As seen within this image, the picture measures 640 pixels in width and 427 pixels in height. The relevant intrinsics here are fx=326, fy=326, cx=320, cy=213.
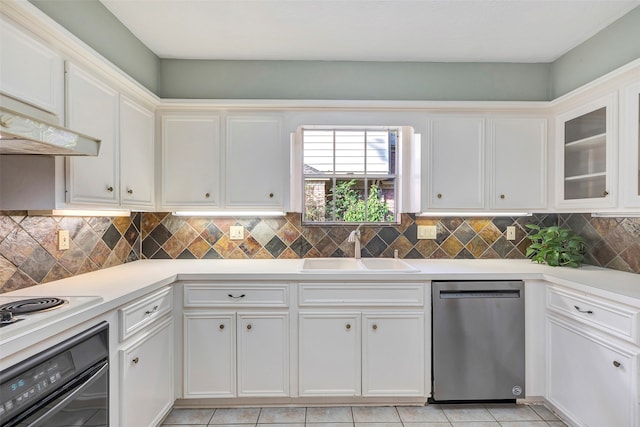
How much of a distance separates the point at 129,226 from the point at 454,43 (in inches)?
112

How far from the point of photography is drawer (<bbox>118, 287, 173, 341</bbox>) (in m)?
1.60

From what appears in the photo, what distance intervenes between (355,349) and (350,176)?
141 centimetres

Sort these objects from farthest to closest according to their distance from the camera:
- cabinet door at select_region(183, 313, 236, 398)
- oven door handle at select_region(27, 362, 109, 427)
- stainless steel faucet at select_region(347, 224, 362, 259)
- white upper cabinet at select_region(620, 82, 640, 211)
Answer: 1. stainless steel faucet at select_region(347, 224, 362, 259)
2. cabinet door at select_region(183, 313, 236, 398)
3. white upper cabinet at select_region(620, 82, 640, 211)
4. oven door handle at select_region(27, 362, 109, 427)

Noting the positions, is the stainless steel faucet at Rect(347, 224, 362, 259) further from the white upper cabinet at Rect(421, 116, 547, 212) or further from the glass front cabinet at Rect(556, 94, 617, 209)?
the glass front cabinet at Rect(556, 94, 617, 209)

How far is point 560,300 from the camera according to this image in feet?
6.63

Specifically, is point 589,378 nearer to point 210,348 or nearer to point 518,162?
point 518,162

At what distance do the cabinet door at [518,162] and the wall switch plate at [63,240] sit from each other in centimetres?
289

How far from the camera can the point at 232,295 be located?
212 cm

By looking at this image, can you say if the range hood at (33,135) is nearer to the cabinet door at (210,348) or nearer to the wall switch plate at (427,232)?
the cabinet door at (210,348)

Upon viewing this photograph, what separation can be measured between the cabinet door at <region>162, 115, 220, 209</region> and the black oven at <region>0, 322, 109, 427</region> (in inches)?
45.8

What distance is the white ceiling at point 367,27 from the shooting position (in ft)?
6.48

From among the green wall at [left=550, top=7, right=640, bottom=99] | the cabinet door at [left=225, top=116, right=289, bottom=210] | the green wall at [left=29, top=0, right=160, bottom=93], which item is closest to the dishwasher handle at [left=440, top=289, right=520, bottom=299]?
the cabinet door at [left=225, top=116, right=289, bottom=210]

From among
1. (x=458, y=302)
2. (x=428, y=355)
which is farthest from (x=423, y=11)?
(x=428, y=355)

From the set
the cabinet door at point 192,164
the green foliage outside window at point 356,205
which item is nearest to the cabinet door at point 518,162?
the green foliage outside window at point 356,205
